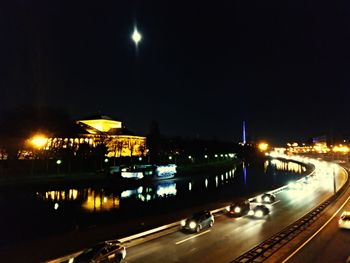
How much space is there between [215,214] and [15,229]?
24.3 metres

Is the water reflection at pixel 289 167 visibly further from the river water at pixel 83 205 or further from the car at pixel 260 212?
the car at pixel 260 212

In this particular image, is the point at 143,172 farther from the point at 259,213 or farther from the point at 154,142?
the point at 259,213

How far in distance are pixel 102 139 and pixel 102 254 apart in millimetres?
103089

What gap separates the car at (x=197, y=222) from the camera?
2772cm

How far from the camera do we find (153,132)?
15750cm

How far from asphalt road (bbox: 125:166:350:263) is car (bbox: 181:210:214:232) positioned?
1.67 ft

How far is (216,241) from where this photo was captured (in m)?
25.5

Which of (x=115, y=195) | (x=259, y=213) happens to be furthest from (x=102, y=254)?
(x=115, y=195)

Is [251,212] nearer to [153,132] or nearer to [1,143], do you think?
[1,143]

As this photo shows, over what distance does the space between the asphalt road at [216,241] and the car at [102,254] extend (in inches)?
46.3

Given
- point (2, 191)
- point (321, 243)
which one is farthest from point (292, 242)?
point (2, 191)

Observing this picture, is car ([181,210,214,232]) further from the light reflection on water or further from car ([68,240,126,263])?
the light reflection on water

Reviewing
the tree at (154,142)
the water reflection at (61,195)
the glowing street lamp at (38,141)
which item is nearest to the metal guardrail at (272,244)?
the water reflection at (61,195)

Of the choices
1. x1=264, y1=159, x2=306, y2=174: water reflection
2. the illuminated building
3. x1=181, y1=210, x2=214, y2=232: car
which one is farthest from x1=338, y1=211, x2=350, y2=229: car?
x1=264, y1=159, x2=306, y2=174: water reflection
